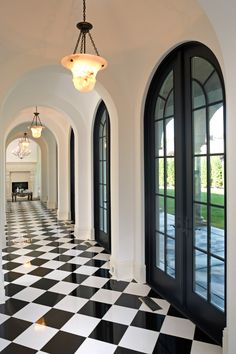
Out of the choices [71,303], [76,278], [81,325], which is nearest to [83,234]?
[76,278]

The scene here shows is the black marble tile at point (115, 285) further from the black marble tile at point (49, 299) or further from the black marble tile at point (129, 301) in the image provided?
the black marble tile at point (49, 299)

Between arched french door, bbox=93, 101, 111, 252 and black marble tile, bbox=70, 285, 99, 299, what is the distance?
1590 mm

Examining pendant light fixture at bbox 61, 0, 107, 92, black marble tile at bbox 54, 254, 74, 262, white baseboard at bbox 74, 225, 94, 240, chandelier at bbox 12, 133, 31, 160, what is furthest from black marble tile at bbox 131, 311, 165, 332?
chandelier at bbox 12, 133, 31, 160

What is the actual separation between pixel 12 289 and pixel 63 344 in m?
1.54

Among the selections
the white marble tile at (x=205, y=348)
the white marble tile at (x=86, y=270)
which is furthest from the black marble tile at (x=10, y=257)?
the white marble tile at (x=205, y=348)

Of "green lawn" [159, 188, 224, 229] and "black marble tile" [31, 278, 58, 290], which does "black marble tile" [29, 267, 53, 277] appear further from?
A: "green lawn" [159, 188, 224, 229]

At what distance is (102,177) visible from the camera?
600 cm

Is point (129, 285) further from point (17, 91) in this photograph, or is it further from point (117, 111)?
point (17, 91)

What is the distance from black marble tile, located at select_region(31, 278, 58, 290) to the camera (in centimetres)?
395

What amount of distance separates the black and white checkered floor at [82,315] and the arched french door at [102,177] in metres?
0.73

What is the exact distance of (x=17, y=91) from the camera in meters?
5.78

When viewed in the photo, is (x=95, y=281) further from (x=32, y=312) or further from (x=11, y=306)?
(x=11, y=306)

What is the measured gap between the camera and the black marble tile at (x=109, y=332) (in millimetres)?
2758

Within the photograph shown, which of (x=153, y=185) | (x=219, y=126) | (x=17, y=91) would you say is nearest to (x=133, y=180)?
(x=153, y=185)
